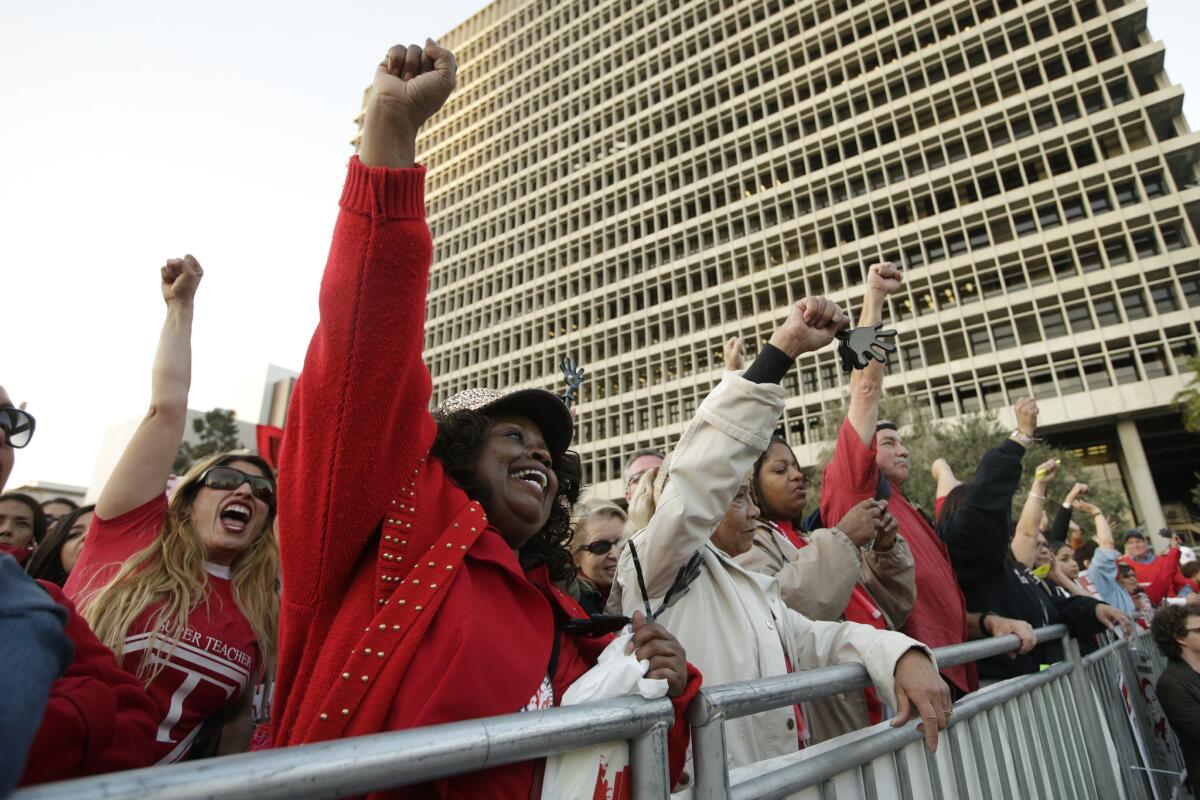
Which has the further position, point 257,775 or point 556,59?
point 556,59

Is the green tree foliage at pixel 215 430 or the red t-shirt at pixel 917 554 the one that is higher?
the green tree foliage at pixel 215 430

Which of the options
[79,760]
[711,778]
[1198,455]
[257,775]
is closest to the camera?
[257,775]

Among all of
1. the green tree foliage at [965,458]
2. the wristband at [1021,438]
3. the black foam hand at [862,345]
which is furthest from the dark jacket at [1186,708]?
the green tree foliage at [965,458]

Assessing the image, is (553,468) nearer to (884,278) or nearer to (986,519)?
(884,278)

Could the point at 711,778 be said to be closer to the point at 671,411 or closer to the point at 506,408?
the point at 506,408

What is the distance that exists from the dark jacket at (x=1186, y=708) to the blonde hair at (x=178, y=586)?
5576 mm

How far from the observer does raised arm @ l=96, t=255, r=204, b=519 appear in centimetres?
243

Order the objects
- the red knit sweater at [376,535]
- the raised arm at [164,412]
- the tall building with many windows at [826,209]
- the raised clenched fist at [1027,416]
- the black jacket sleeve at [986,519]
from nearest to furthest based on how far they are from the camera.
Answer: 1. the red knit sweater at [376,535]
2. the raised arm at [164,412]
3. the black jacket sleeve at [986,519]
4. the raised clenched fist at [1027,416]
5. the tall building with many windows at [826,209]

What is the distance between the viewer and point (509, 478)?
187 centimetres

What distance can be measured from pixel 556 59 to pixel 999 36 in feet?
110

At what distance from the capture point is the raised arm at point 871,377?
134 inches

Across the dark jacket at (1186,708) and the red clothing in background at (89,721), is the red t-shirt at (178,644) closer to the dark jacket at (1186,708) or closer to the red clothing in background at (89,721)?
the red clothing in background at (89,721)

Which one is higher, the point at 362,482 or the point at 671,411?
the point at 671,411

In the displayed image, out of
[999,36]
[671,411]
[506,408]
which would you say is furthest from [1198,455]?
[506,408]
